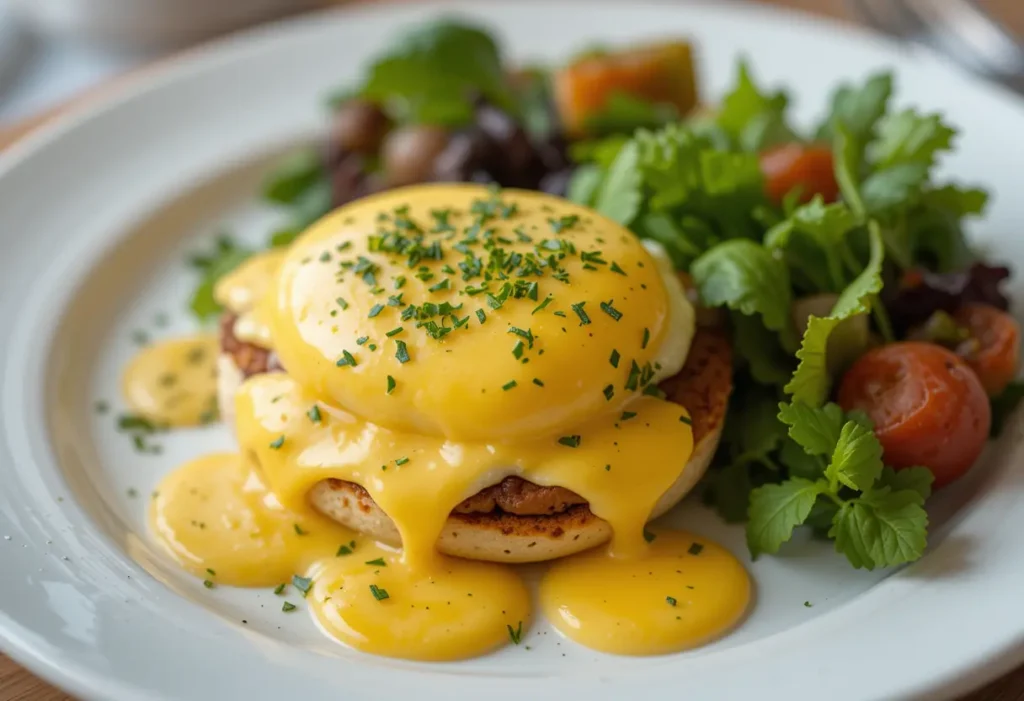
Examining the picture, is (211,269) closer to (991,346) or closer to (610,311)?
(610,311)

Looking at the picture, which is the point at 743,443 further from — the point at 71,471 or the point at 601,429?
the point at 71,471

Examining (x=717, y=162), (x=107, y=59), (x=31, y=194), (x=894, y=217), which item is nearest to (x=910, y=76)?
(x=894, y=217)

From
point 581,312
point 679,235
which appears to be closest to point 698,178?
point 679,235

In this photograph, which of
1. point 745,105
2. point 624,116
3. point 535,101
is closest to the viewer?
point 745,105

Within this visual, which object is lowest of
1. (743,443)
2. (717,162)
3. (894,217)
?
(743,443)

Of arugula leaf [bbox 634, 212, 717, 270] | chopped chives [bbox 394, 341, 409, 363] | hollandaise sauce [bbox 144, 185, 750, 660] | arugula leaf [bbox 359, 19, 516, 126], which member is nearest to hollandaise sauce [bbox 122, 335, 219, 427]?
hollandaise sauce [bbox 144, 185, 750, 660]

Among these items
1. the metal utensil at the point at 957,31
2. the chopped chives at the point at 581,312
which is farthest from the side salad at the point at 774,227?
the metal utensil at the point at 957,31
